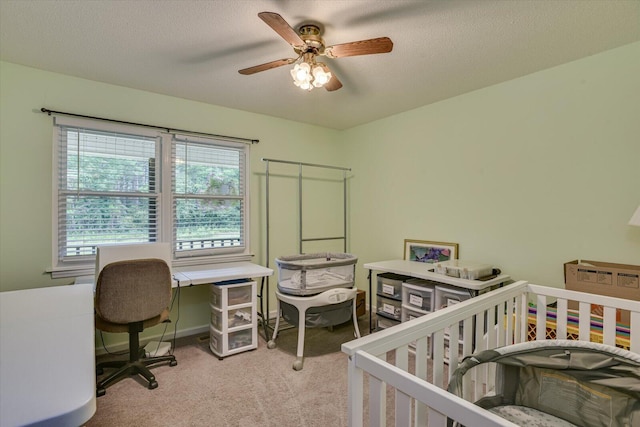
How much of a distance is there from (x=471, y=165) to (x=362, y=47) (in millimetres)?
1774

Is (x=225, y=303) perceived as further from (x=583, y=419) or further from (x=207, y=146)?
(x=583, y=419)

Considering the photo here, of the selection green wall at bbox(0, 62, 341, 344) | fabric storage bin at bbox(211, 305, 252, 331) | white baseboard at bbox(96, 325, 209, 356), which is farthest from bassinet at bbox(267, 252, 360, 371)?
green wall at bbox(0, 62, 341, 344)

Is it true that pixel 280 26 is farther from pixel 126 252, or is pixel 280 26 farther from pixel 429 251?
pixel 429 251

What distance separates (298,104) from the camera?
3.28 meters

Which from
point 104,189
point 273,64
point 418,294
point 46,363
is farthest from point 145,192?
point 418,294

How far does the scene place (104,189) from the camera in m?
2.79

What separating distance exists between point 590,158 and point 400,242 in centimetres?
184

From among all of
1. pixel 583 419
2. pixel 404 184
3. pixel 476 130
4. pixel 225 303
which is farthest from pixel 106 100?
pixel 583 419

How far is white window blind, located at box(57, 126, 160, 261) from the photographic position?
2.63 m

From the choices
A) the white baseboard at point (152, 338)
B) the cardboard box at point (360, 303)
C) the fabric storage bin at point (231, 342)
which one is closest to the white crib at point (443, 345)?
the fabric storage bin at point (231, 342)

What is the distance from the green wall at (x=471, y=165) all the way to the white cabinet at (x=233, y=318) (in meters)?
0.60

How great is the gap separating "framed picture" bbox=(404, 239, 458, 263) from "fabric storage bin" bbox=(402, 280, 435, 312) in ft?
1.51

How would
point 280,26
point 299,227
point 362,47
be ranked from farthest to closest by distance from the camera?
point 299,227, point 362,47, point 280,26

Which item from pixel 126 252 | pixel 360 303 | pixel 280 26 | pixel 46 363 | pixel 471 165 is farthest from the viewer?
pixel 360 303
